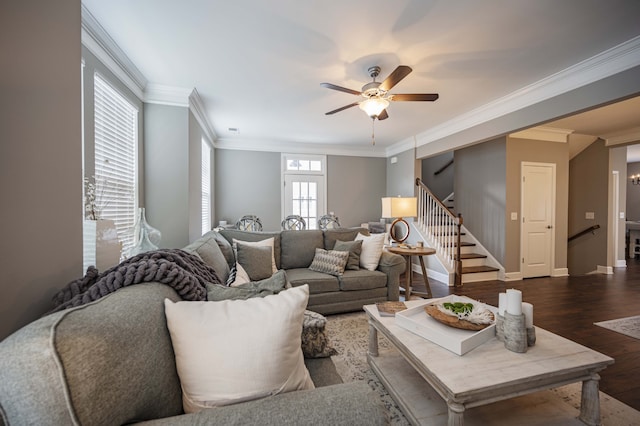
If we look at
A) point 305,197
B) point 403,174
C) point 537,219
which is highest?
point 403,174

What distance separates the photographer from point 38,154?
3.03 feet

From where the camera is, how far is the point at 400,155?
579 cm

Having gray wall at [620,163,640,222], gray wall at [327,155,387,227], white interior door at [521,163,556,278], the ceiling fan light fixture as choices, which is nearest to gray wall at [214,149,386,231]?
gray wall at [327,155,387,227]

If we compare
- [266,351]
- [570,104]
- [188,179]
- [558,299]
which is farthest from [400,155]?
[266,351]

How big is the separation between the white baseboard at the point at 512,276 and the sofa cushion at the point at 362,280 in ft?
9.11

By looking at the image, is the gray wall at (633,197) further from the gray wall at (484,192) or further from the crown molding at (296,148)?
the crown molding at (296,148)

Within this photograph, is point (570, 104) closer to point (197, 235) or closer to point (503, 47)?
point (503, 47)

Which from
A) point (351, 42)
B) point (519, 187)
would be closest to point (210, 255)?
point (351, 42)

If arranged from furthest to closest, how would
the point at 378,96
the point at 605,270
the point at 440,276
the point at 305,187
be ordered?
the point at 305,187
the point at 605,270
the point at 440,276
the point at 378,96

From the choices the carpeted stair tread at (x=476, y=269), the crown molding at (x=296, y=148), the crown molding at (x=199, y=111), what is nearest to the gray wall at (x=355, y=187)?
the crown molding at (x=296, y=148)

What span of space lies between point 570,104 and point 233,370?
381 cm

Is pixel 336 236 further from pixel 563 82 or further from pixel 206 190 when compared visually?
pixel 563 82

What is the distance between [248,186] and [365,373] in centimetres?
452

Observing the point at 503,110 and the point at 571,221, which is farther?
the point at 571,221
